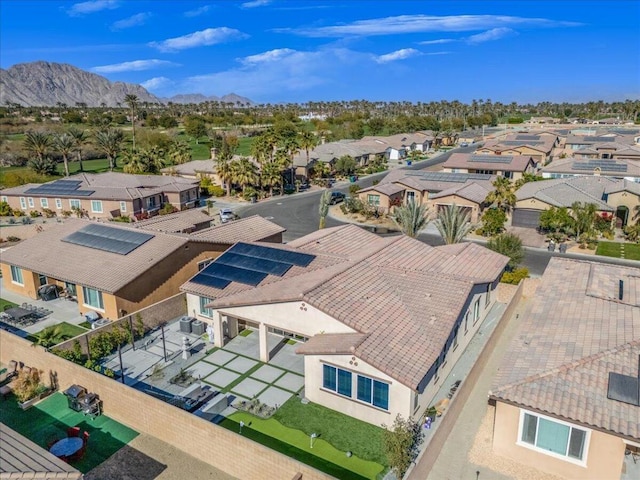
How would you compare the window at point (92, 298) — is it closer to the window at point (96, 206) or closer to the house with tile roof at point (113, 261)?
the house with tile roof at point (113, 261)

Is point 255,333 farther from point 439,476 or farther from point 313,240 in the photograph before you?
point 439,476

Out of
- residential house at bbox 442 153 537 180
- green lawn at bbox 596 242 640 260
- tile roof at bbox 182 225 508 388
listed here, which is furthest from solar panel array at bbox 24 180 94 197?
green lawn at bbox 596 242 640 260

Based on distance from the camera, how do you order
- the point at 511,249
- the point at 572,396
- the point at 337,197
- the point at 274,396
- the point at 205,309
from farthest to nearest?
the point at 337,197, the point at 511,249, the point at 205,309, the point at 274,396, the point at 572,396

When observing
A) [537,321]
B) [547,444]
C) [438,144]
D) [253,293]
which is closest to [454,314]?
[537,321]

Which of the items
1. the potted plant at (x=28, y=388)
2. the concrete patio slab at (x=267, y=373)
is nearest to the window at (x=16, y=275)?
the potted plant at (x=28, y=388)

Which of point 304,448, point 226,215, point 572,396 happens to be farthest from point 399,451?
point 226,215

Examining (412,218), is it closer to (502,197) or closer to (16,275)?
(502,197)
